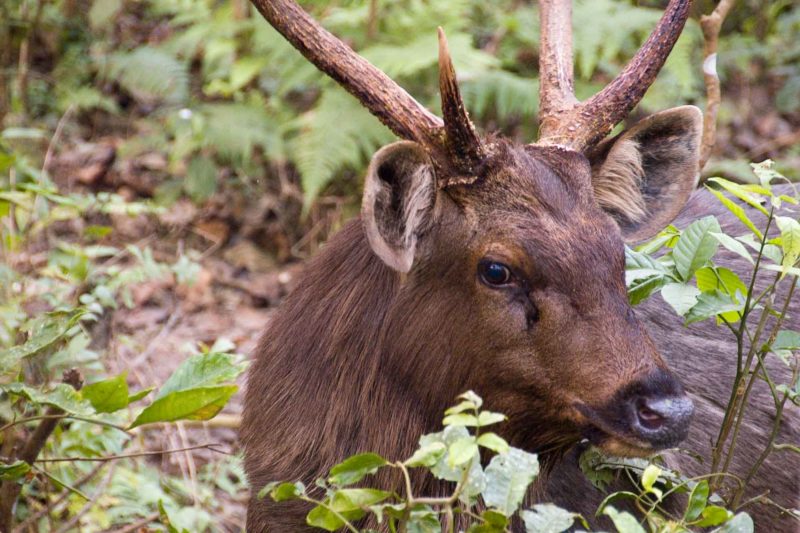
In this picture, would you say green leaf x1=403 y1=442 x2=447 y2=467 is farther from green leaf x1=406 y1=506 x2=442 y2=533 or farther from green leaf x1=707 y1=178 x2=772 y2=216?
green leaf x1=707 y1=178 x2=772 y2=216

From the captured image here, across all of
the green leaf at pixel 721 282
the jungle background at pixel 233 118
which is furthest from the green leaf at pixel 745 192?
the jungle background at pixel 233 118

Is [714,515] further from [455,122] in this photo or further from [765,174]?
[455,122]

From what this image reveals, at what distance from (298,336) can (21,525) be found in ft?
5.38

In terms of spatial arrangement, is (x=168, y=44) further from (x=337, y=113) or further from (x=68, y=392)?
(x=68, y=392)

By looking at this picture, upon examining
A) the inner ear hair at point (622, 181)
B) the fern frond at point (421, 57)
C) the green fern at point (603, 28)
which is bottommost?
the inner ear hair at point (622, 181)

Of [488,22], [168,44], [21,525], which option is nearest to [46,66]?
[168,44]

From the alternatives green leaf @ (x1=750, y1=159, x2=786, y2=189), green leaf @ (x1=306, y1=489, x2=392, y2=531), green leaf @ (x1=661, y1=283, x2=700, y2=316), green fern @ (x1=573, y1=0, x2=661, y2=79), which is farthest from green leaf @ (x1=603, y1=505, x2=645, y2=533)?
green fern @ (x1=573, y1=0, x2=661, y2=79)

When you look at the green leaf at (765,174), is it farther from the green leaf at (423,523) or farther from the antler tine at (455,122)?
the green leaf at (423,523)

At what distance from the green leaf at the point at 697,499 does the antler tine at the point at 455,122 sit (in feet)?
4.61

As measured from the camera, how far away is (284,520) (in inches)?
175

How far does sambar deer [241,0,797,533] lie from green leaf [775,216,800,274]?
530 mm

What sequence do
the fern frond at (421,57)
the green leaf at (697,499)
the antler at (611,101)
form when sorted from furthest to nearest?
the fern frond at (421,57) < the antler at (611,101) < the green leaf at (697,499)

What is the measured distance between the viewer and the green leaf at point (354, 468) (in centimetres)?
326

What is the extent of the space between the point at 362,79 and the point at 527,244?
95cm
